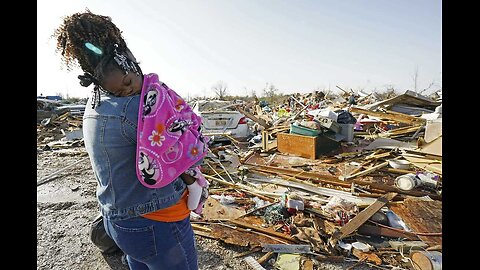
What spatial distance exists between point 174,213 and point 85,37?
36.3 inches

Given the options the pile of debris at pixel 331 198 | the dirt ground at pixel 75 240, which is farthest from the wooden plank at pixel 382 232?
the dirt ground at pixel 75 240

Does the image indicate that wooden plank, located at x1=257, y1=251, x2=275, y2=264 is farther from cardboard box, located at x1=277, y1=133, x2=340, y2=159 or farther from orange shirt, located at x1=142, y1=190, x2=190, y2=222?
cardboard box, located at x1=277, y1=133, x2=340, y2=159

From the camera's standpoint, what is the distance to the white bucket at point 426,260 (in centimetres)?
272

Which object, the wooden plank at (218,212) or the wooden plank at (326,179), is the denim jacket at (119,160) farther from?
the wooden plank at (326,179)

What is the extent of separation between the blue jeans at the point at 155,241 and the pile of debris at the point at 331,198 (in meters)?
1.74

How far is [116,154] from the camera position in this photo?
134 centimetres

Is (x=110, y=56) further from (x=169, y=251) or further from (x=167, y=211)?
(x=169, y=251)

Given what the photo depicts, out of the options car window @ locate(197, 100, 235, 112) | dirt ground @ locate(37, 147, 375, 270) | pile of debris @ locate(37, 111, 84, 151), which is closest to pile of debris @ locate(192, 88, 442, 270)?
dirt ground @ locate(37, 147, 375, 270)

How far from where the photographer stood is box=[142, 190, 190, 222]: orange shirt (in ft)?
4.67

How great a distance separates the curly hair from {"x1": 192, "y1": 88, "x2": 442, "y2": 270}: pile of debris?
2.49 m

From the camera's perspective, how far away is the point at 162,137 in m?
1.31

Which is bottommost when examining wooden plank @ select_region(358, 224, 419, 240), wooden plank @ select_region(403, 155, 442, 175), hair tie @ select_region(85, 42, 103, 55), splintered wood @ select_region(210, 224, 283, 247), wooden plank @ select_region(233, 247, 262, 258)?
wooden plank @ select_region(233, 247, 262, 258)

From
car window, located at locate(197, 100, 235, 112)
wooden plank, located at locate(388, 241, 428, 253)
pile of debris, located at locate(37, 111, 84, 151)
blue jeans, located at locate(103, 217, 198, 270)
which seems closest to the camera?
blue jeans, located at locate(103, 217, 198, 270)
